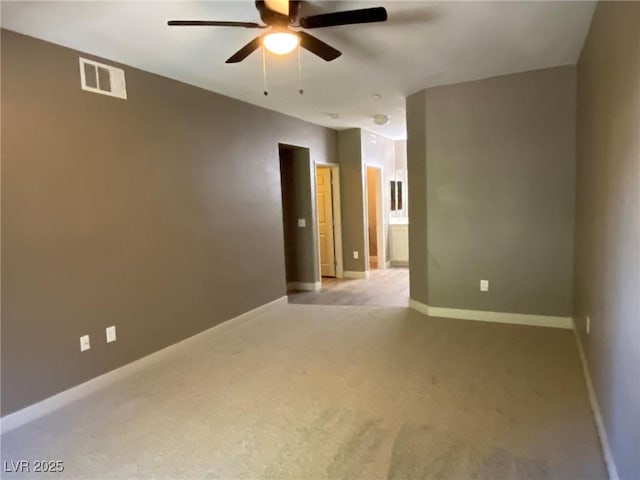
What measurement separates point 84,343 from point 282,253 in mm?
2794

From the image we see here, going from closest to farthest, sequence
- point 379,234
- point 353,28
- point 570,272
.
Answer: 1. point 353,28
2. point 570,272
3. point 379,234

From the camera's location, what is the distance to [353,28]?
2.93 metres

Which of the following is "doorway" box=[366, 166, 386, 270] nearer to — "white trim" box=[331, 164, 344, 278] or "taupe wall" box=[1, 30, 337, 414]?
"white trim" box=[331, 164, 344, 278]

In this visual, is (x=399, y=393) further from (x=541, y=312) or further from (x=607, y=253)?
(x=541, y=312)

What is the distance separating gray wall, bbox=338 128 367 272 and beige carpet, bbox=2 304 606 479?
10.9 ft

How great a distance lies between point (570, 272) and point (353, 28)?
10.1 feet

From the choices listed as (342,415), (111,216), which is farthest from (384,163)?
(342,415)

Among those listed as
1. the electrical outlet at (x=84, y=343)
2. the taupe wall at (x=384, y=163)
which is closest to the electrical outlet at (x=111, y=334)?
the electrical outlet at (x=84, y=343)

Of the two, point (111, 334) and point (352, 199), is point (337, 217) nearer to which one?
point (352, 199)

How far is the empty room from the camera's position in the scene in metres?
2.28

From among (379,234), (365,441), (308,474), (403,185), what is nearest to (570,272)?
(365,441)

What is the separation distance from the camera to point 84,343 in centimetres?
321

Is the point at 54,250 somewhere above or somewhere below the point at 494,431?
above

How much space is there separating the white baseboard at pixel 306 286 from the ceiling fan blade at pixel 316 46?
14.1ft
